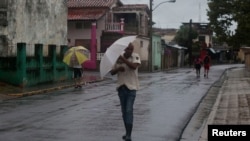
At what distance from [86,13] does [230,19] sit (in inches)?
557

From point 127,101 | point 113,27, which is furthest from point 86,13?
point 127,101

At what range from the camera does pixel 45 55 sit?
28297 millimetres

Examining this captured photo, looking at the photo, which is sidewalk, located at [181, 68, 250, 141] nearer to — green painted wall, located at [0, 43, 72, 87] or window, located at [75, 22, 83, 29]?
green painted wall, located at [0, 43, 72, 87]

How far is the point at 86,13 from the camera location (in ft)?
165

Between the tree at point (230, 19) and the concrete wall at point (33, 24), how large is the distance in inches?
519

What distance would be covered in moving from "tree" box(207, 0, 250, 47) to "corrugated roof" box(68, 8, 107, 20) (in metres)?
10.4

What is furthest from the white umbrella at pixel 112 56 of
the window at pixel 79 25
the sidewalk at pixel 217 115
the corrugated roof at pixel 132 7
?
the corrugated roof at pixel 132 7

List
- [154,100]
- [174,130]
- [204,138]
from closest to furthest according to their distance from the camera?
[204,138], [174,130], [154,100]

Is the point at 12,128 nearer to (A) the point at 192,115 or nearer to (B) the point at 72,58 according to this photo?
(A) the point at 192,115

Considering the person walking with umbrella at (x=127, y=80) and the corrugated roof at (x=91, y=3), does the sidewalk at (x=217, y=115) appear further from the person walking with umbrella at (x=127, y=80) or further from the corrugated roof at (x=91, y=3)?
the corrugated roof at (x=91, y=3)

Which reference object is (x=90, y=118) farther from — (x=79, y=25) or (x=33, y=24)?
(x=79, y=25)

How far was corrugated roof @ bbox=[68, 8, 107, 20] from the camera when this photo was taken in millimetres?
48984

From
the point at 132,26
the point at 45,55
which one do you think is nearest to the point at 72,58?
the point at 45,55

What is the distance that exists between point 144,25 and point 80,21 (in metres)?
10.2
